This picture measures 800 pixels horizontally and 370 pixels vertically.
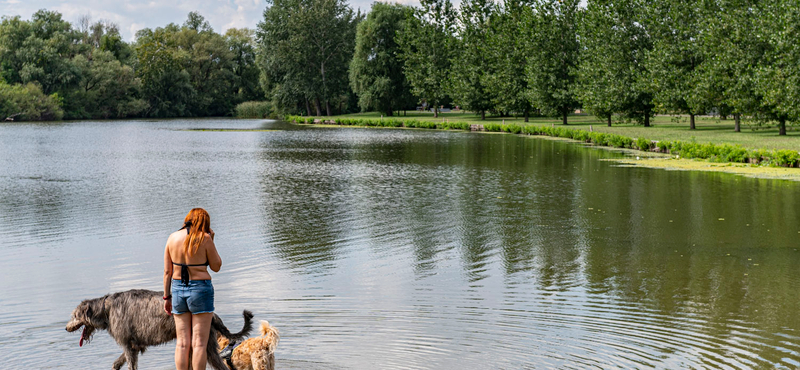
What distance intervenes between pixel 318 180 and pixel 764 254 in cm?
1560

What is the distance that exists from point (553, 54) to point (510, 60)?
5.66 metres

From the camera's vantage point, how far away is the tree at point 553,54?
66.8 metres

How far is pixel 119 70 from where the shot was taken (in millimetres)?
108562

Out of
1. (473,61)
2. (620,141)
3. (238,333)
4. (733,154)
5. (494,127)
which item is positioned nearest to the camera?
(238,333)

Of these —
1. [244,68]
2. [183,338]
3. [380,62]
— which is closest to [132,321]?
[183,338]

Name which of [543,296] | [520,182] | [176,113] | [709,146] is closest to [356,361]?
[543,296]

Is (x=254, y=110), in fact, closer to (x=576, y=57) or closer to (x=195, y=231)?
(x=576, y=57)

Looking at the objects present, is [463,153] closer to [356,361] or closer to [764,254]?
[764,254]

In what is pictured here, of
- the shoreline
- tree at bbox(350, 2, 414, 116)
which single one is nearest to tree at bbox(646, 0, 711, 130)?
the shoreline

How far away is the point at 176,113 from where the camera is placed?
382ft

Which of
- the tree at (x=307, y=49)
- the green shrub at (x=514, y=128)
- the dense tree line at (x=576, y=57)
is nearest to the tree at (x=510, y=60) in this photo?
the dense tree line at (x=576, y=57)

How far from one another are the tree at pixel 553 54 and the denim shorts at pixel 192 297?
6212 cm

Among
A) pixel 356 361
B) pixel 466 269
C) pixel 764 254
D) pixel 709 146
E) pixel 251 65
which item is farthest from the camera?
pixel 251 65

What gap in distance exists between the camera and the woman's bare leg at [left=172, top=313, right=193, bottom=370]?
6.02m
